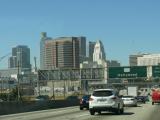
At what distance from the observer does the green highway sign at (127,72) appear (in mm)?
94312

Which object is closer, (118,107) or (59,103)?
(118,107)

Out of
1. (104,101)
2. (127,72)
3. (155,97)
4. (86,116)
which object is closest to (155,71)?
(127,72)

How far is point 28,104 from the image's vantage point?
163 feet

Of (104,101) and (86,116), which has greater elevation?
(104,101)

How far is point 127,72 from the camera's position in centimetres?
9481

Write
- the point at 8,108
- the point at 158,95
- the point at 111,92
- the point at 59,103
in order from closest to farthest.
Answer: the point at 111,92
the point at 8,108
the point at 59,103
the point at 158,95

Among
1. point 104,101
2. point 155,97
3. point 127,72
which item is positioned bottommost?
point 155,97

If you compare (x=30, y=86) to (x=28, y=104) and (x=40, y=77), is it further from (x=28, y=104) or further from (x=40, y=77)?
(x=28, y=104)

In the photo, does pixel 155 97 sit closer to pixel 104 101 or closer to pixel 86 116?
pixel 104 101

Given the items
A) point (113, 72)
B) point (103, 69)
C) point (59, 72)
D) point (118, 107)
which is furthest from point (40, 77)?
point (118, 107)

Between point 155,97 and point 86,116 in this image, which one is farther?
point 155,97

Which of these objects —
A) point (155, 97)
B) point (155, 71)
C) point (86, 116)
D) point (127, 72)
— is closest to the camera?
point (86, 116)

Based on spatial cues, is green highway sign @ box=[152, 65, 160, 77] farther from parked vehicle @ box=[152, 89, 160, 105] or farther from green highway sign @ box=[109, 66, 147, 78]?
parked vehicle @ box=[152, 89, 160, 105]

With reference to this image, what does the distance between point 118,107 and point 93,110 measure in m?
1.77
